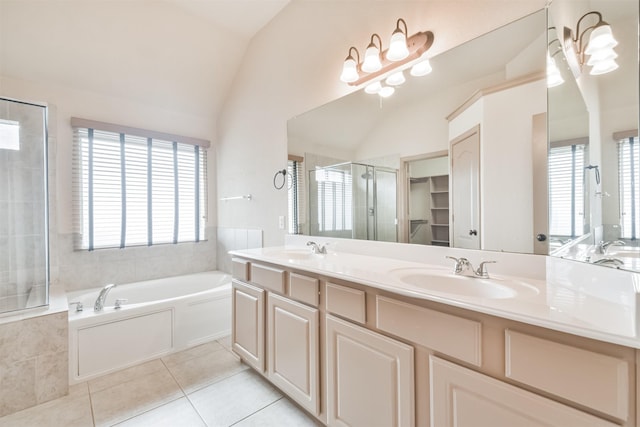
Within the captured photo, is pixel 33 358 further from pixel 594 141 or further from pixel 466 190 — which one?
pixel 594 141

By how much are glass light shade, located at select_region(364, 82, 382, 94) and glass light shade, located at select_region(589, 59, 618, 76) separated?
1078mm

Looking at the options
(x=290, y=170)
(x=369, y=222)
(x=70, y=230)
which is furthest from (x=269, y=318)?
(x=70, y=230)

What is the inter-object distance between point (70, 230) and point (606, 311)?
3.74 meters

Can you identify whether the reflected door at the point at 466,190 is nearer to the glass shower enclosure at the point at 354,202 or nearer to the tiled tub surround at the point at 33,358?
the glass shower enclosure at the point at 354,202

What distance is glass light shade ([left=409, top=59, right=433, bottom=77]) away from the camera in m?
1.54

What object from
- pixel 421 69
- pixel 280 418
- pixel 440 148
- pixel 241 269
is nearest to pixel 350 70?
pixel 421 69

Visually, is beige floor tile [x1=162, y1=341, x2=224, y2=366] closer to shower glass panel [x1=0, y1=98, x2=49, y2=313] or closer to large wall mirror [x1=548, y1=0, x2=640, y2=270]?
shower glass panel [x1=0, y1=98, x2=49, y2=313]

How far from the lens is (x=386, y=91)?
69.6 inches

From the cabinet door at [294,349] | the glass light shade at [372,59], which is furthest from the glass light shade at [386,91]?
the cabinet door at [294,349]

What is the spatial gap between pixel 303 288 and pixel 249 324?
2.28 feet

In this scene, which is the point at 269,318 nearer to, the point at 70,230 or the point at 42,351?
the point at 42,351

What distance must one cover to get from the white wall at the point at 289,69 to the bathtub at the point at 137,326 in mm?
906

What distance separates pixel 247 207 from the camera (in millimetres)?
3021

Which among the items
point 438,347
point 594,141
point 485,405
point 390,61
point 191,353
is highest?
point 390,61
